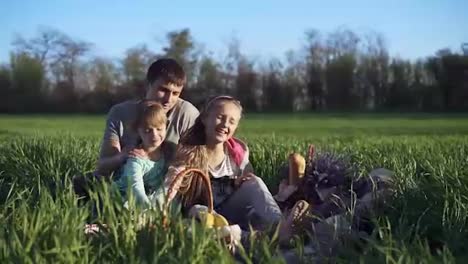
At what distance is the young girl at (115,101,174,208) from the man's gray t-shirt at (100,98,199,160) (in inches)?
8.2

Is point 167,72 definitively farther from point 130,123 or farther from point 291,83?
point 291,83

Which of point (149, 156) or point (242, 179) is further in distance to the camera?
point (242, 179)

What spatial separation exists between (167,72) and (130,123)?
38 centimetres

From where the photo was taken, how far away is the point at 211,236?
3.02 metres

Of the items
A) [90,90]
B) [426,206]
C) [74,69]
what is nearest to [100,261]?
[426,206]

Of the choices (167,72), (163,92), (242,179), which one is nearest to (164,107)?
(163,92)

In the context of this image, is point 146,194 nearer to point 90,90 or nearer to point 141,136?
point 141,136

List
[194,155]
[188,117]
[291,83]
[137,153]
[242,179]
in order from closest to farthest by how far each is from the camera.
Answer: [137,153], [194,155], [242,179], [188,117], [291,83]

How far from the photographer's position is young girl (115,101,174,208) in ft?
13.7

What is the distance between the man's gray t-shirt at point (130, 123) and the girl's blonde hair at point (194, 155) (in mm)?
170

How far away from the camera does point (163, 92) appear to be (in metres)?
4.69

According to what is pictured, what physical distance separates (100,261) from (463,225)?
67.5 inches

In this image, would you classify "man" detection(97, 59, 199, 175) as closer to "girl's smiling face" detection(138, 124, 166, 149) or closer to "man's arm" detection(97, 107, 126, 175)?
"man's arm" detection(97, 107, 126, 175)

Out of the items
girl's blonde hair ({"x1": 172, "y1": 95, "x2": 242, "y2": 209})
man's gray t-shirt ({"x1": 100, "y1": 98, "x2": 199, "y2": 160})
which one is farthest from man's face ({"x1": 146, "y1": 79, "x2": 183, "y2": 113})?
girl's blonde hair ({"x1": 172, "y1": 95, "x2": 242, "y2": 209})
